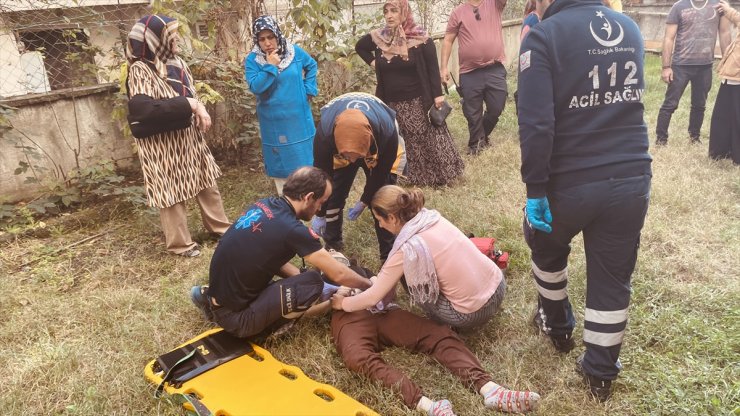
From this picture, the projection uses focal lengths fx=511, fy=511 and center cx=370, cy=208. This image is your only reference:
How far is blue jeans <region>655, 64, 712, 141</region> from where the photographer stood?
506cm

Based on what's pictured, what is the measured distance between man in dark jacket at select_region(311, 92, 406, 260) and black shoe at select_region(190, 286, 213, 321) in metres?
0.99

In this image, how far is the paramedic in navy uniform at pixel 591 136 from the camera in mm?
1856

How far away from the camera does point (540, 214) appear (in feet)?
6.74

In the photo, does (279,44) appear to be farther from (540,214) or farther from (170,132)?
(540,214)

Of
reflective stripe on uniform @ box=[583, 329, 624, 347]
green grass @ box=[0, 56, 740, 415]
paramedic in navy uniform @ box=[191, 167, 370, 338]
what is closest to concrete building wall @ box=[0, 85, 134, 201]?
green grass @ box=[0, 56, 740, 415]

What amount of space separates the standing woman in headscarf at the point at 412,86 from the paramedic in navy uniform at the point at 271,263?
2.14 metres

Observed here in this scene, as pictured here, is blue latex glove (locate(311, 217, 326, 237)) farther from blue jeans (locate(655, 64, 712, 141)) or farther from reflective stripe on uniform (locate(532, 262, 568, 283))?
blue jeans (locate(655, 64, 712, 141))

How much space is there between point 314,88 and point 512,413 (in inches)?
112

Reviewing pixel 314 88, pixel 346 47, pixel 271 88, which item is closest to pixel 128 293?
pixel 271 88

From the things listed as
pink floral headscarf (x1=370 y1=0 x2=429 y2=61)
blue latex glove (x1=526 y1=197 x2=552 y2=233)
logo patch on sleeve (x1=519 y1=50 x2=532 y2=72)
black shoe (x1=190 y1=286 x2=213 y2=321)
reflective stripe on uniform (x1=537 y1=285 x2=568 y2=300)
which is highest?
pink floral headscarf (x1=370 y1=0 x2=429 y2=61)

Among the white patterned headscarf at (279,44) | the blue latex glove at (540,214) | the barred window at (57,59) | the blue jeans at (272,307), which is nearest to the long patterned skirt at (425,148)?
the white patterned headscarf at (279,44)

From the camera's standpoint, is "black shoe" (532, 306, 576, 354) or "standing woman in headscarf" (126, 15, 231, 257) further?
"standing woman in headscarf" (126, 15, 231, 257)

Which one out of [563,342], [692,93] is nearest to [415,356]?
[563,342]

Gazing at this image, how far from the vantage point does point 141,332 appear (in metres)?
2.81
